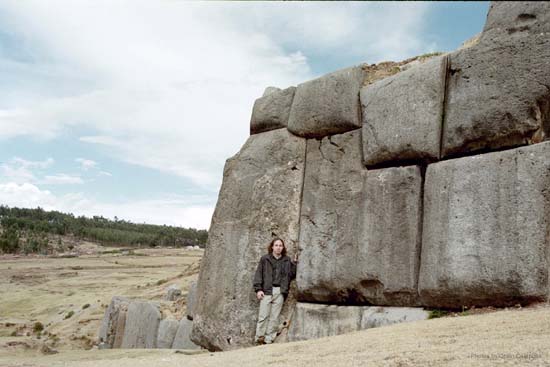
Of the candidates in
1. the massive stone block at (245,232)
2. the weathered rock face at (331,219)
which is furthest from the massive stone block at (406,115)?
the massive stone block at (245,232)

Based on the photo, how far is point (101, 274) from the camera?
33.2 metres

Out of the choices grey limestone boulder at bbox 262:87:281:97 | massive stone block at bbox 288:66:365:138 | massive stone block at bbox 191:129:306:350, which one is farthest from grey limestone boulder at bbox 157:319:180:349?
massive stone block at bbox 288:66:365:138

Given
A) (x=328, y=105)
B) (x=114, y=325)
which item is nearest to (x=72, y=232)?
(x=114, y=325)

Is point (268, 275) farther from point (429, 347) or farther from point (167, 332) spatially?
point (167, 332)

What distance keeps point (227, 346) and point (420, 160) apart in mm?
4137

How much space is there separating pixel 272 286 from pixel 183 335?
188 inches

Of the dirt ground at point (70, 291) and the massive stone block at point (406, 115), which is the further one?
the dirt ground at point (70, 291)

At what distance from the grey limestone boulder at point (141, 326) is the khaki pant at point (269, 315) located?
556cm

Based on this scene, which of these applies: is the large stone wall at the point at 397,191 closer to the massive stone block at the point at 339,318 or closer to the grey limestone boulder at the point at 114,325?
the massive stone block at the point at 339,318

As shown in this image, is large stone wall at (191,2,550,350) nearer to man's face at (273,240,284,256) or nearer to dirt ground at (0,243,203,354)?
man's face at (273,240,284,256)

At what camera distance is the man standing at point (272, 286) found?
351 inches

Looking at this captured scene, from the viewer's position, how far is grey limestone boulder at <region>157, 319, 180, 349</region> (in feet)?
43.9

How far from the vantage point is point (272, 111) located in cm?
1041

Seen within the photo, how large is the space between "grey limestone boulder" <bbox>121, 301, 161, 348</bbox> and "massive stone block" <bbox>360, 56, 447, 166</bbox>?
7848mm
